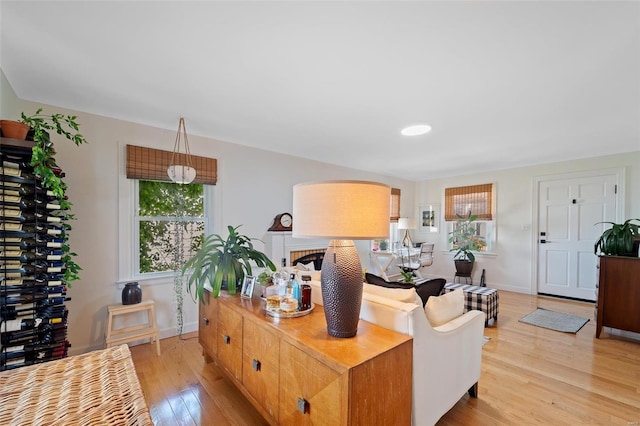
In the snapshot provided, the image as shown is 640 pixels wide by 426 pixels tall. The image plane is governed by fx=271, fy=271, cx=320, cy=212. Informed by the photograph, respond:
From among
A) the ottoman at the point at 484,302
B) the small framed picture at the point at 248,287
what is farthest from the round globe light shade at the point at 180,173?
the ottoman at the point at 484,302

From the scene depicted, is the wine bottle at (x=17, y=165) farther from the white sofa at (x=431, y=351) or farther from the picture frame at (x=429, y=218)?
the picture frame at (x=429, y=218)

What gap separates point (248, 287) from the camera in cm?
204

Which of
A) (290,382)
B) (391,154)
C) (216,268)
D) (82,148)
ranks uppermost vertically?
(391,154)

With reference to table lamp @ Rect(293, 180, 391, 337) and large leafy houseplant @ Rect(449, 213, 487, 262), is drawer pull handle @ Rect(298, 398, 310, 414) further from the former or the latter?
large leafy houseplant @ Rect(449, 213, 487, 262)

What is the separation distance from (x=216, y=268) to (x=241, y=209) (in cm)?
153

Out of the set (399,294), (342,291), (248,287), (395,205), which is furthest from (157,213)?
(395,205)

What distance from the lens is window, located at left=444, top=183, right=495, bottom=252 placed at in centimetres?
528

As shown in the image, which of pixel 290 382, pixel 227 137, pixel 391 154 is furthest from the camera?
pixel 391 154

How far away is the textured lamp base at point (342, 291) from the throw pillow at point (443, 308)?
63 centimetres

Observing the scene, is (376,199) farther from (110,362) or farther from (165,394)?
(165,394)

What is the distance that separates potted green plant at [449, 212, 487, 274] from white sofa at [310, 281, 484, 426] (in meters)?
3.77

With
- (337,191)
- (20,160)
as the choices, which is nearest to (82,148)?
(20,160)

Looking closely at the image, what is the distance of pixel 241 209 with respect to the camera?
11.6 ft

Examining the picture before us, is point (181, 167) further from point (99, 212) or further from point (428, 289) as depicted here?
point (428, 289)
